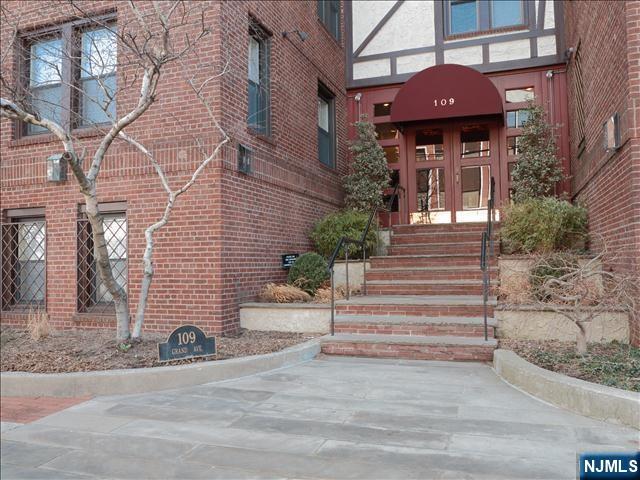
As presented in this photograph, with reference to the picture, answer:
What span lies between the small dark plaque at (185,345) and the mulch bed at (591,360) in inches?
137

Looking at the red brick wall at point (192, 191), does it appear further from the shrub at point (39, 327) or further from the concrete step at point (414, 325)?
the concrete step at point (414, 325)

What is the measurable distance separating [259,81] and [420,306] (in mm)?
4645

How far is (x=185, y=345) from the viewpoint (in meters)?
5.66

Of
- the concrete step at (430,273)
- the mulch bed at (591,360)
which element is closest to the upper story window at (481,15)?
the concrete step at (430,273)

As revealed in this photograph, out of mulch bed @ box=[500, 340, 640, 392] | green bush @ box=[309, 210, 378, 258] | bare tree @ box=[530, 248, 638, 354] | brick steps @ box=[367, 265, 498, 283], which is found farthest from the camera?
green bush @ box=[309, 210, 378, 258]

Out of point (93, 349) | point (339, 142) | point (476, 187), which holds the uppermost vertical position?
point (339, 142)

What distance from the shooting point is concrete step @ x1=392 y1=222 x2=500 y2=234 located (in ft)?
33.4

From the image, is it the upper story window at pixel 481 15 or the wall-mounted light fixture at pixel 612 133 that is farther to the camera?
the upper story window at pixel 481 15

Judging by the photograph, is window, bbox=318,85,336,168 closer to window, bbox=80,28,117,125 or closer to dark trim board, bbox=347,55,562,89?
dark trim board, bbox=347,55,562,89

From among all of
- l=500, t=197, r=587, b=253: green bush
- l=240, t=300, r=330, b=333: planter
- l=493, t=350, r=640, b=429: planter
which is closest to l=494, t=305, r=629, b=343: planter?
l=493, t=350, r=640, b=429: planter

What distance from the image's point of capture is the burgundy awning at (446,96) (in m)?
10.5

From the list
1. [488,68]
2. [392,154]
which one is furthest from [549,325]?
[488,68]

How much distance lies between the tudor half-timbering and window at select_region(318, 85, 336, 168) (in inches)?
33.8

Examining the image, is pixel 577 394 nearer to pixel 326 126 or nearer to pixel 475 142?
pixel 475 142
